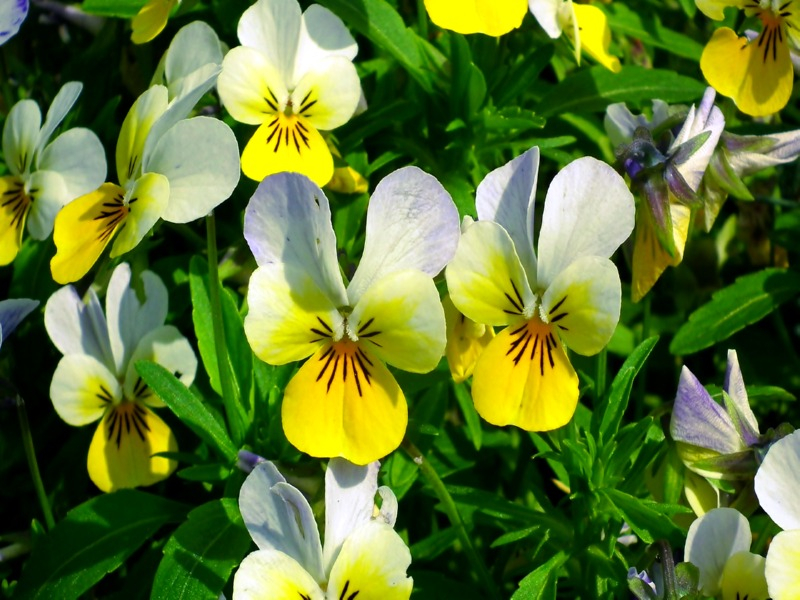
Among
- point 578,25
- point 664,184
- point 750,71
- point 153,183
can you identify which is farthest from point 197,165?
point 750,71

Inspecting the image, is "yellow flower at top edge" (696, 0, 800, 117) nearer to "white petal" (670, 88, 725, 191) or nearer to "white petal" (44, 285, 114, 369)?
"white petal" (670, 88, 725, 191)

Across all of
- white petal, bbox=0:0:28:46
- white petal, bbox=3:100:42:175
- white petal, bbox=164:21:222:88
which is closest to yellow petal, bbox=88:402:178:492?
white petal, bbox=3:100:42:175

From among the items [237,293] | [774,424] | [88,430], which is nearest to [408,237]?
[237,293]

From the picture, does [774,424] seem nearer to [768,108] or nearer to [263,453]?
[768,108]

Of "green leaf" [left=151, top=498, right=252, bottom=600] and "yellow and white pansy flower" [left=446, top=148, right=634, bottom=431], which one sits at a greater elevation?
"yellow and white pansy flower" [left=446, top=148, right=634, bottom=431]

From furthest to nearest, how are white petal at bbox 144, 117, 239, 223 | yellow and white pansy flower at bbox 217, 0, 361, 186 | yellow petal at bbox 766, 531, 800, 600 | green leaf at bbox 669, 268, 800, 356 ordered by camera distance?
green leaf at bbox 669, 268, 800, 356 → yellow and white pansy flower at bbox 217, 0, 361, 186 → white petal at bbox 144, 117, 239, 223 → yellow petal at bbox 766, 531, 800, 600

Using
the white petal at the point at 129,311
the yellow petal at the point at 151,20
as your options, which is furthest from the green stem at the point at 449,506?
the yellow petal at the point at 151,20

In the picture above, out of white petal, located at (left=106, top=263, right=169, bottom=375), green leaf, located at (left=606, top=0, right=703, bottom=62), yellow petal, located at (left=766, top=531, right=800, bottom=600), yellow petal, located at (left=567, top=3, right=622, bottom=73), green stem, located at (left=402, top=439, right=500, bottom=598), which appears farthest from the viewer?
green leaf, located at (left=606, top=0, right=703, bottom=62)

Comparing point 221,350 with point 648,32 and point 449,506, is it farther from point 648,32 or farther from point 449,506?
point 648,32

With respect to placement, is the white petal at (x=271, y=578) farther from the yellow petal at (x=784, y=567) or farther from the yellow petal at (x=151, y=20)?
the yellow petal at (x=151, y=20)
